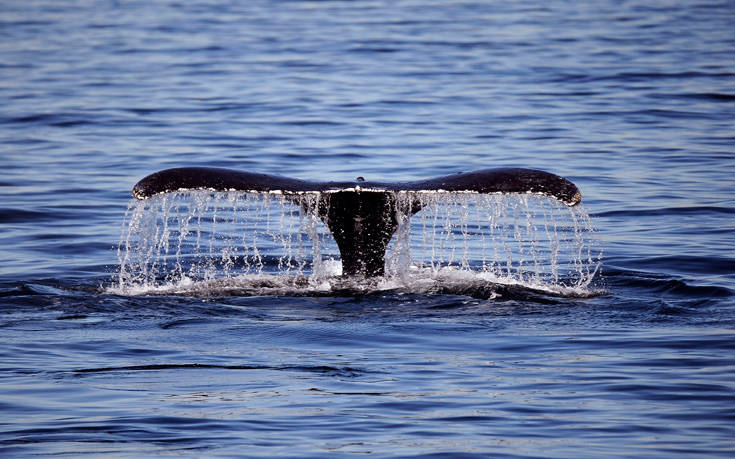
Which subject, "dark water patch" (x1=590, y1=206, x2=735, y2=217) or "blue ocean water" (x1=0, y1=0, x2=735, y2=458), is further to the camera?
"dark water patch" (x1=590, y1=206, x2=735, y2=217)

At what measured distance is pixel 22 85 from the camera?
25578mm

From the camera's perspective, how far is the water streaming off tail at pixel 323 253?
930cm

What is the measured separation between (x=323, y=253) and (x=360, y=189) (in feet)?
11.6

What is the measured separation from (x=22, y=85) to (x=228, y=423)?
2013cm

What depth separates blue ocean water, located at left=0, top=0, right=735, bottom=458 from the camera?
264 inches

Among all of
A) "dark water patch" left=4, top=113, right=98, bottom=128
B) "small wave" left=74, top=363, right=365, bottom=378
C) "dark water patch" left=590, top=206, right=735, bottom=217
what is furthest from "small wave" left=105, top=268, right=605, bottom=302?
"dark water patch" left=4, top=113, right=98, bottom=128

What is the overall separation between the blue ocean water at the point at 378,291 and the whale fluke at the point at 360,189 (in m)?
0.34

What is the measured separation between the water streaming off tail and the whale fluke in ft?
0.24

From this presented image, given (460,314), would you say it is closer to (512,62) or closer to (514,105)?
(514,105)

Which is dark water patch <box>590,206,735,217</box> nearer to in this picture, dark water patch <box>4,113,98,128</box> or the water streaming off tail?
the water streaming off tail

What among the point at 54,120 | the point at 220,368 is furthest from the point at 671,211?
the point at 54,120

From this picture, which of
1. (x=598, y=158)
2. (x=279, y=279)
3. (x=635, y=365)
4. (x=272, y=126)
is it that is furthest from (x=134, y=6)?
(x=635, y=365)

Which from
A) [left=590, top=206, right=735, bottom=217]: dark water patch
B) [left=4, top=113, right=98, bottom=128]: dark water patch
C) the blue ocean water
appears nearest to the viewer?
the blue ocean water

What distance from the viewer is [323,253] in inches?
484
